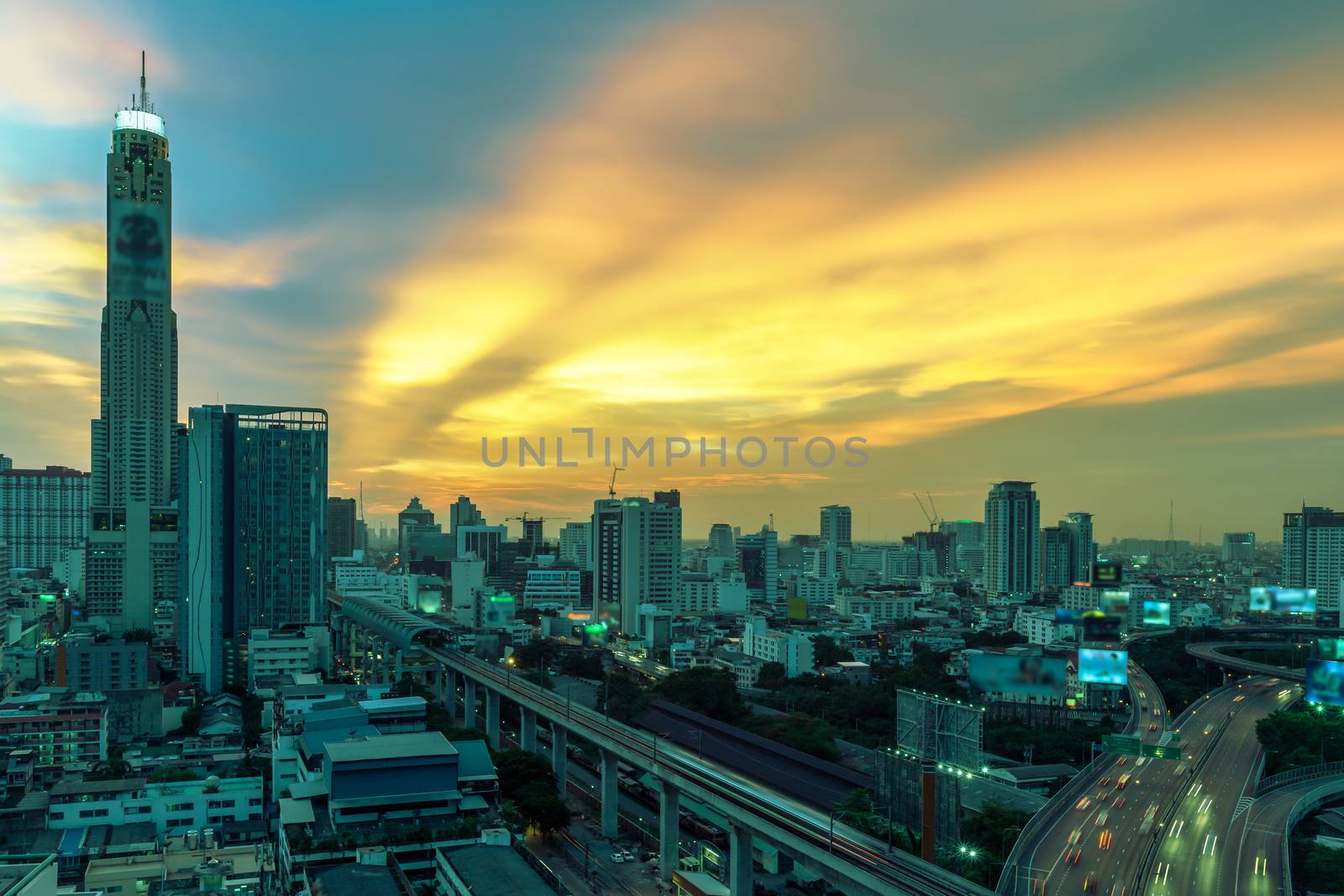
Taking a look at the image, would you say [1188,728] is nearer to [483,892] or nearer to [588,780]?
[588,780]

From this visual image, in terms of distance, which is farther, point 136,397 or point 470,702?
point 136,397

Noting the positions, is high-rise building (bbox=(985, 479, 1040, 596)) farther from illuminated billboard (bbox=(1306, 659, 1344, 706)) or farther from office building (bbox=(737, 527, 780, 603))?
illuminated billboard (bbox=(1306, 659, 1344, 706))

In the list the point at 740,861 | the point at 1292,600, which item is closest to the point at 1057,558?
the point at 1292,600

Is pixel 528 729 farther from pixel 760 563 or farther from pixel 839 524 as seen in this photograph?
pixel 839 524

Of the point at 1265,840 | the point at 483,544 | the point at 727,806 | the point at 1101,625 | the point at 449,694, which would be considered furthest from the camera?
the point at 483,544

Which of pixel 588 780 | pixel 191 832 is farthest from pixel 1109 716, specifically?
pixel 191 832
